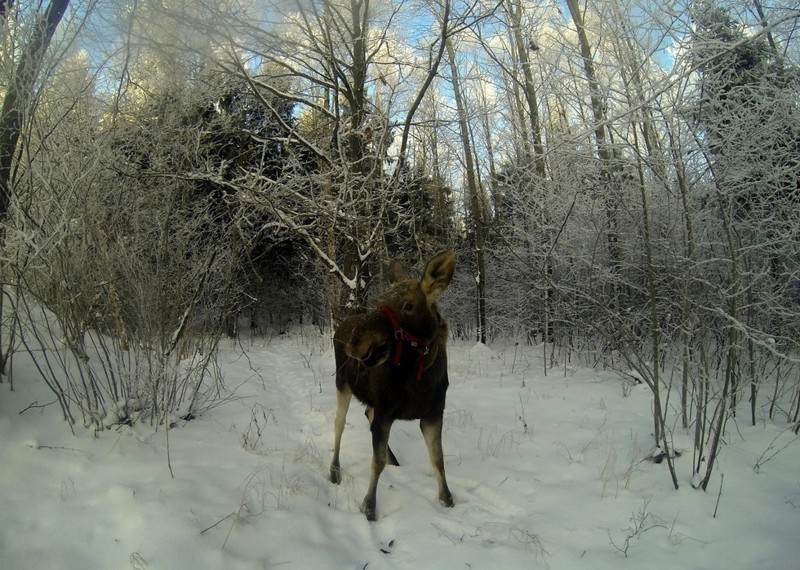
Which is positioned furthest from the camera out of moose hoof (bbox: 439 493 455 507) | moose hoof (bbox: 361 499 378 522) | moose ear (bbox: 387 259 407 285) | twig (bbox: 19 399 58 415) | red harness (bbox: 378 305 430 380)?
moose ear (bbox: 387 259 407 285)

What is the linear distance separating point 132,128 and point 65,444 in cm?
430

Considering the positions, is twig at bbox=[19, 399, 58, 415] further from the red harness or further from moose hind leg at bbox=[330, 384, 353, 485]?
the red harness

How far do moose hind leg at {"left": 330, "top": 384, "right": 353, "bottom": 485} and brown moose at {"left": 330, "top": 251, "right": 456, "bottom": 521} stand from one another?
63 cm

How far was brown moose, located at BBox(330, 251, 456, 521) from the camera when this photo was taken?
3180mm

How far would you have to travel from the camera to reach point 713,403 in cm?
603

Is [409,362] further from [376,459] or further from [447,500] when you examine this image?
[447,500]

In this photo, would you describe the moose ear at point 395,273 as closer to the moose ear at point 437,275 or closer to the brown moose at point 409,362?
the brown moose at point 409,362

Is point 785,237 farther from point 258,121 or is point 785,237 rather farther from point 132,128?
point 258,121

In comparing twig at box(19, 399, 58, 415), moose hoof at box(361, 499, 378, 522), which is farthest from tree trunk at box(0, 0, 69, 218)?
moose hoof at box(361, 499, 378, 522)

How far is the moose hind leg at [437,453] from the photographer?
3.50 meters

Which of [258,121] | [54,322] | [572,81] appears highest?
[258,121]

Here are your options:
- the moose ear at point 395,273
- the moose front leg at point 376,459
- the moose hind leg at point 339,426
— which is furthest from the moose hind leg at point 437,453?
the moose ear at point 395,273

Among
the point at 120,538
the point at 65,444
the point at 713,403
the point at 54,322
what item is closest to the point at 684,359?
the point at 713,403

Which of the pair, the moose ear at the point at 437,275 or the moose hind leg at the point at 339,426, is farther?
the moose hind leg at the point at 339,426
